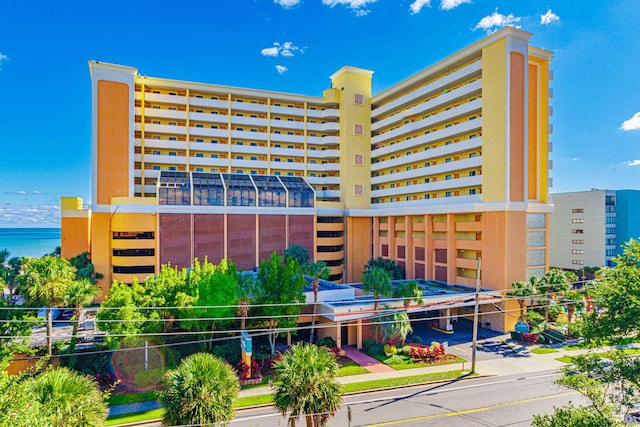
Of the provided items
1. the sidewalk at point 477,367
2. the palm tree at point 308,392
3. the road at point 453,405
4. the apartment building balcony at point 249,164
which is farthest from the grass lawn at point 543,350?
the apartment building balcony at point 249,164

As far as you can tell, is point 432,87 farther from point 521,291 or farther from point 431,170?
point 521,291

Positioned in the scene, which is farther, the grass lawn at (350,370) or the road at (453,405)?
the grass lawn at (350,370)

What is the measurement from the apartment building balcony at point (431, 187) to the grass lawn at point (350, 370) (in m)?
28.5

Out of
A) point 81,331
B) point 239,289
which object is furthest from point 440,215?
point 81,331

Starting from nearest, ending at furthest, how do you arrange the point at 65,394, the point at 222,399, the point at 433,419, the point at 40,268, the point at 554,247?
1. the point at 65,394
2. the point at 222,399
3. the point at 433,419
4. the point at 40,268
5. the point at 554,247

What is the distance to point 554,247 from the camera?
78.9 m

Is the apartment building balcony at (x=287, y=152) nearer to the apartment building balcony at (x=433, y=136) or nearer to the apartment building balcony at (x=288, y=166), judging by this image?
the apartment building balcony at (x=288, y=166)

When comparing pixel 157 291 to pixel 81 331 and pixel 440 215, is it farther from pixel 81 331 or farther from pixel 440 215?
pixel 440 215

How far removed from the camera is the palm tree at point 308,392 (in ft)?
51.2

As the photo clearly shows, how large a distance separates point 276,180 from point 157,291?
3417cm

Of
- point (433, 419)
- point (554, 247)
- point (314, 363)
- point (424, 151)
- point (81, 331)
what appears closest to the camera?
point (314, 363)

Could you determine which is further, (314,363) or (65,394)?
(314,363)

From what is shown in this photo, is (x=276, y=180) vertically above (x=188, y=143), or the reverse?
(x=188, y=143)

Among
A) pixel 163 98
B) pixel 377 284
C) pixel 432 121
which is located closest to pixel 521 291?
pixel 377 284
